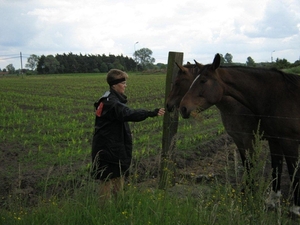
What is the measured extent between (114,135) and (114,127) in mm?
99

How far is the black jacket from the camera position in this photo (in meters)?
4.68

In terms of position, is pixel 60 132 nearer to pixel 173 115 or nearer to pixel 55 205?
pixel 173 115

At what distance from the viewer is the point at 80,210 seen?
4.16 meters

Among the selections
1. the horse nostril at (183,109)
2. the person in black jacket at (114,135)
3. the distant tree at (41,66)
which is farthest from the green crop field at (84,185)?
the distant tree at (41,66)

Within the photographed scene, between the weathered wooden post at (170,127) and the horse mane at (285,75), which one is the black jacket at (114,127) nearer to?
the weathered wooden post at (170,127)

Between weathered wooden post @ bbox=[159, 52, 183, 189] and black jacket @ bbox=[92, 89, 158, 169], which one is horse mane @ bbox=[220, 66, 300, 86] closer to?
weathered wooden post @ bbox=[159, 52, 183, 189]

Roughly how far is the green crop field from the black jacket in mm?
A: 370

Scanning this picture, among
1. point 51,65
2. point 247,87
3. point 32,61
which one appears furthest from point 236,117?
point 32,61

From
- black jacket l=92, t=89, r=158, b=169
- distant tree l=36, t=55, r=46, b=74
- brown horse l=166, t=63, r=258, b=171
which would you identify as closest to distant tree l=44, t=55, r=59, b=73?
distant tree l=36, t=55, r=46, b=74

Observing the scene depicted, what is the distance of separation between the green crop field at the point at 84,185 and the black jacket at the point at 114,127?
1.21 feet

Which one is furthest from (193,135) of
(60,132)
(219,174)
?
(60,132)

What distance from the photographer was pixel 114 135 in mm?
4809

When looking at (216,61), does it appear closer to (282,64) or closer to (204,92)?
(204,92)

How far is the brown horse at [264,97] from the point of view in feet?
17.0
